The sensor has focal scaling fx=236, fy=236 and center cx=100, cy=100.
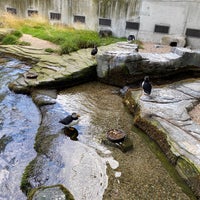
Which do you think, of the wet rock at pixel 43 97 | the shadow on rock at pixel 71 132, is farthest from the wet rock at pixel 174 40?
the shadow on rock at pixel 71 132

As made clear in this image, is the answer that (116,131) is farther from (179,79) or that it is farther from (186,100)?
(179,79)

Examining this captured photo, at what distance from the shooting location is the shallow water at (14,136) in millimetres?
4331

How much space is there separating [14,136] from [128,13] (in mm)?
10339

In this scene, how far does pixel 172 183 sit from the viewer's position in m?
4.57

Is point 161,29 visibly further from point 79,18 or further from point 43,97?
point 43,97

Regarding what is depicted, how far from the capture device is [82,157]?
5.04 metres

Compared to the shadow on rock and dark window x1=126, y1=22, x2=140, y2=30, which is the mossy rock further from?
dark window x1=126, y1=22, x2=140, y2=30

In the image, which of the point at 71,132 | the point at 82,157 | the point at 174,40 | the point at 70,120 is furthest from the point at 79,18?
the point at 82,157

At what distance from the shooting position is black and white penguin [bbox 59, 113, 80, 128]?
5.74 metres

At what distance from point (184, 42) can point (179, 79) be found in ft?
12.7

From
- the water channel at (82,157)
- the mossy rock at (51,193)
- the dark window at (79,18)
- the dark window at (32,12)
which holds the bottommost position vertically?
the water channel at (82,157)

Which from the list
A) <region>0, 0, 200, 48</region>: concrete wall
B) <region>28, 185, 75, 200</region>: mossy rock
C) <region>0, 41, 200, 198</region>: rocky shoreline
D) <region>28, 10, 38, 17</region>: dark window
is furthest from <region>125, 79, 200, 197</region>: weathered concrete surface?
<region>28, 10, 38, 17</region>: dark window

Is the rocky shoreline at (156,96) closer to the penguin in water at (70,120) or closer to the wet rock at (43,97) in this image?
Result: the wet rock at (43,97)

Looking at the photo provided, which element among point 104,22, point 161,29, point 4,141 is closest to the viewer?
point 4,141
